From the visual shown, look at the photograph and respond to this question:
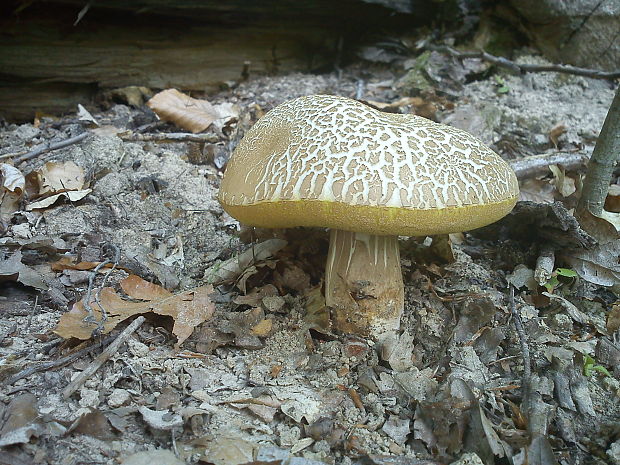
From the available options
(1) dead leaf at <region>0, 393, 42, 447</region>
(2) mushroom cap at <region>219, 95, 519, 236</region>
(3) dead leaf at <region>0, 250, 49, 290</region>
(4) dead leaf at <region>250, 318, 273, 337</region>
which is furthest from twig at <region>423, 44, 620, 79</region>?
(1) dead leaf at <region>0, 393, 42, 447</region>

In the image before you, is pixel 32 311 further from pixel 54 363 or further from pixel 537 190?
pixel 537 190

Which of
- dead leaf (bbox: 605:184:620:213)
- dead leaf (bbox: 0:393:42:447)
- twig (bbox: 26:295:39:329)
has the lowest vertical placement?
twig (bbox: 26:295:39:329)

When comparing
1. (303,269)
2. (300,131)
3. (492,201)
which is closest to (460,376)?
(492,201)

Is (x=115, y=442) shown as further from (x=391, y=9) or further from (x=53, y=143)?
(x=391, y=9)

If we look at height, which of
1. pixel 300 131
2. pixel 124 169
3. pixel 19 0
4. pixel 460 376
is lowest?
pixel 124 169

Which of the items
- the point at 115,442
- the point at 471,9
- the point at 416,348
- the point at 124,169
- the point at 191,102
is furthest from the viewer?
the point at 471,9

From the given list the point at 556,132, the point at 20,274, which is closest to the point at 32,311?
the point at 20,274

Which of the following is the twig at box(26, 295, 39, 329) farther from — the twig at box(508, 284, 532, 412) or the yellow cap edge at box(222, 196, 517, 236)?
the twig at box(508, 284, 532, 412)
